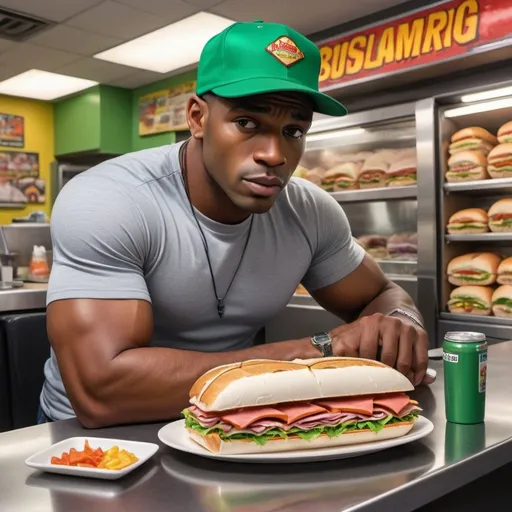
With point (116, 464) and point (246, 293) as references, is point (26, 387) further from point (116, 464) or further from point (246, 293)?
point (116, 464)

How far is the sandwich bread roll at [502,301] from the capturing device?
318cm

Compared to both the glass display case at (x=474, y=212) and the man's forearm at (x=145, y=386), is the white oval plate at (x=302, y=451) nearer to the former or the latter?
the man's forearm at (x=145, y=386)

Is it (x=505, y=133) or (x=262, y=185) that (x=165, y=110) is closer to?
(x=505, y=133)

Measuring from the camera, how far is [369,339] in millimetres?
1158

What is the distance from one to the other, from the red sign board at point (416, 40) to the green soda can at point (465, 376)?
8.07ft

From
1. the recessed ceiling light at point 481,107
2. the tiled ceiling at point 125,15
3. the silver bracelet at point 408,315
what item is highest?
the tiled ceiling at point 125,15

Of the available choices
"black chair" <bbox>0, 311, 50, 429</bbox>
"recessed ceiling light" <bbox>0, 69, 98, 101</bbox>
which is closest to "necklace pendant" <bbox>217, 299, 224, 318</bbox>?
"black chair" <bbox>0, 311, 50, 429</bbox>

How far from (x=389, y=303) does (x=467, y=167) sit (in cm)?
193

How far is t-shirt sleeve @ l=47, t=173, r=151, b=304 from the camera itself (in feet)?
3.76

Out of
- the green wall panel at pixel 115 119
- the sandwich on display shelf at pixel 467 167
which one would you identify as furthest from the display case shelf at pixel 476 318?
the green wall panel at pixel 115 119

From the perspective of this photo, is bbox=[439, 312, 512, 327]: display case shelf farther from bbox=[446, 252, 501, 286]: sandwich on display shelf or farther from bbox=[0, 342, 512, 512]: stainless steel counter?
bbox=[0, 342, 512, 512]: stainless steel counter

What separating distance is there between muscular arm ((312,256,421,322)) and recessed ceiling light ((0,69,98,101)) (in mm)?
5337

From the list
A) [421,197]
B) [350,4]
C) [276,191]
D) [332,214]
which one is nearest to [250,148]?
[276,191]

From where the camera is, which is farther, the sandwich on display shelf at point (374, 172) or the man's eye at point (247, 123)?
the sandwich on display shelf at point (374, 172)
